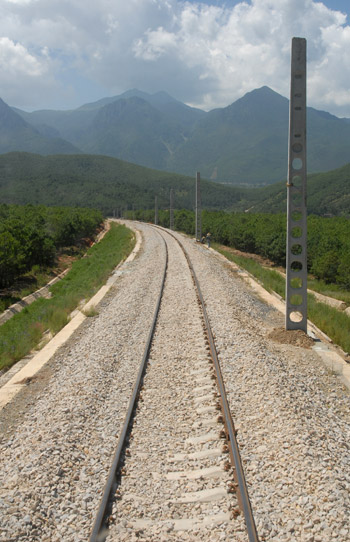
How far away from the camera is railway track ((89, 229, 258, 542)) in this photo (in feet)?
14.6

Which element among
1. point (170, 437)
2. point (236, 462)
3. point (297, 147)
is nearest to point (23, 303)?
point (297, 147)

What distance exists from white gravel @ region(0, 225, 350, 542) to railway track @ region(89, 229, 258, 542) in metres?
0.03

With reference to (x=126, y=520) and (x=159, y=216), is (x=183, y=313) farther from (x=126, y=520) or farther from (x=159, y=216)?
(x=159, y=216)

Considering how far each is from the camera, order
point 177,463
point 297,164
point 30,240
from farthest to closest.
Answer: point 30,240, point 297,164, point 177,463

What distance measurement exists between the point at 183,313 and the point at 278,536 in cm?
842

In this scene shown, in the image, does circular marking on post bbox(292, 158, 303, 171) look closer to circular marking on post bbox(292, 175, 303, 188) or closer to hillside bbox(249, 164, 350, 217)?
circular marking on post bbox(292, 175, 303, 188)

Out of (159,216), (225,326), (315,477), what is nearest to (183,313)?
(225,326)

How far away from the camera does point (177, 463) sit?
552cm

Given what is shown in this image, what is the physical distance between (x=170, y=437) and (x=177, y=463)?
581mm

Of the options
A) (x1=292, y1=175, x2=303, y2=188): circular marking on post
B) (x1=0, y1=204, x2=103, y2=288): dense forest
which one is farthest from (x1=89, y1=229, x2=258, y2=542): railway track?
(x1=0, y1=204, x2=103, y2=288): dense forest

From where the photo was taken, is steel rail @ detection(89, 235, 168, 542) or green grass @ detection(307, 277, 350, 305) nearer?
steel rail @ detection(89, 235, 168, 542)

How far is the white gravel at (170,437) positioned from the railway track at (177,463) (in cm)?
3

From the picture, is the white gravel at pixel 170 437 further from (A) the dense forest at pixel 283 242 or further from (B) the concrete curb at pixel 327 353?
(A) the dense forest at pixel 283 242

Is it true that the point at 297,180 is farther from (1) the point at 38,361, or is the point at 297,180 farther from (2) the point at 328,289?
(2) the point at 328,289
